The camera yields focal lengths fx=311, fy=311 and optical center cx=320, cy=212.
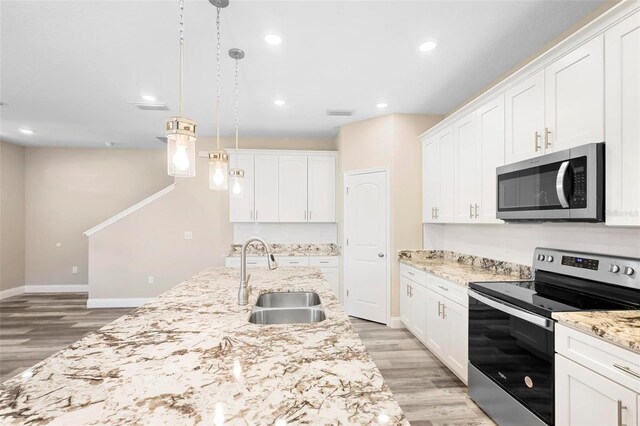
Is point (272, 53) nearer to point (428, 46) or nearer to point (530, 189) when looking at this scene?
point (428, 46)

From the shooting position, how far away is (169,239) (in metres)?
5.36

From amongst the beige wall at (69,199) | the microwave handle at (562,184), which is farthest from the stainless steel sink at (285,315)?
the beige wall at (69,199)

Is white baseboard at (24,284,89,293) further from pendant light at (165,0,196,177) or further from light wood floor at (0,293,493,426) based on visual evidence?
pendant light at (165,0,196,177)

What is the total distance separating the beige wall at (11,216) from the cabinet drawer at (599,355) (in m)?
8.02

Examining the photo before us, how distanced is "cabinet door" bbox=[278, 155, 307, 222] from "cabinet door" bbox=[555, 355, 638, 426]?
13.0 ft

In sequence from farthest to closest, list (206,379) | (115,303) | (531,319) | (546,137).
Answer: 1. (115,303)
2. (546,137)
3. (531,319)
4. (206,379)

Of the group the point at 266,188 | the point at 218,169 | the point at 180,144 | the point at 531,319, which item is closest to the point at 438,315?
the point at 531,319

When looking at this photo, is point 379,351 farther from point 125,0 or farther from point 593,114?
point 125,0

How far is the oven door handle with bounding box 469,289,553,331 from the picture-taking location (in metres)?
1.64

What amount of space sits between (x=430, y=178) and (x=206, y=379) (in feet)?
11.8

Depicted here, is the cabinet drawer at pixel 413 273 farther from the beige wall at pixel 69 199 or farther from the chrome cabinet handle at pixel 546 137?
the beige wall at pixel 69 199

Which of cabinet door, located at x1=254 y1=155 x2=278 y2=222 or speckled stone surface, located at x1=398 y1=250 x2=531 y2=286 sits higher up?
cabinet door, located at x1=254 y1=155 x2=278 y2=222

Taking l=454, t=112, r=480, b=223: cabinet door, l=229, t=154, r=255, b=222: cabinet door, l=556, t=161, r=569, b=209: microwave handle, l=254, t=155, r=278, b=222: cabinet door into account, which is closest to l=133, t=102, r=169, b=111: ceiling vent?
l=229, t=154, r=255, b=222: cabinet door

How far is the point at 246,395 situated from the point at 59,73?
148 inches
